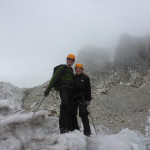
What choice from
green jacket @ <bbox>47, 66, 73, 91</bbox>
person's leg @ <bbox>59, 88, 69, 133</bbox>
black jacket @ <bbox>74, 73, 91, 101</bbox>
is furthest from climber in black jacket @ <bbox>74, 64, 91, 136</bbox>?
person's leg @ <bbox>59, 88, 69, 133</bbox>

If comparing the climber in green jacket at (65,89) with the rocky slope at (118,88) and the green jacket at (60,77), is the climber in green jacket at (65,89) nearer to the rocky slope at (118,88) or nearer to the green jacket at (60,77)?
the green jacket at (60,77)

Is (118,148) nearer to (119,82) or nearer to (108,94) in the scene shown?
(108,94)

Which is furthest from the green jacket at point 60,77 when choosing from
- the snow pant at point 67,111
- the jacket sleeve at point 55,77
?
the snow pant at point 67,111

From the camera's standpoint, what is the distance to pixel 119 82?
95.0 feet

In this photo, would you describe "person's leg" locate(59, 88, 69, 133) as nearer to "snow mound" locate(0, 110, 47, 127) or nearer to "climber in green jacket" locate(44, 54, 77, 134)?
"climber in green jacket" locate(44, 54, 77, 134)

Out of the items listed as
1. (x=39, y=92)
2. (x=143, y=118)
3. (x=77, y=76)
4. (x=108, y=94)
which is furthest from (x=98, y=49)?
(x=77, y=76)

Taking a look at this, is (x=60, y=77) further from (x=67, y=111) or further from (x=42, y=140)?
(x=42, y=140)

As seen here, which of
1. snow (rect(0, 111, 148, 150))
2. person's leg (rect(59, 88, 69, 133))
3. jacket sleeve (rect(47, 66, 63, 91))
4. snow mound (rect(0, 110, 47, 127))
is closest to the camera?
snow (rect(0, 111, 148, 150))

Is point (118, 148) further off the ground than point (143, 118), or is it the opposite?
point (118, 148)

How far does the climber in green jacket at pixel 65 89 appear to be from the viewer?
5523mm

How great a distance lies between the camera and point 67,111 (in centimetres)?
563

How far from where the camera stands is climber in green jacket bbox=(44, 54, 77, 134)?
217 inches

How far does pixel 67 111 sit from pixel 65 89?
771 mm

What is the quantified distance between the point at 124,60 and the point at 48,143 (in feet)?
105
